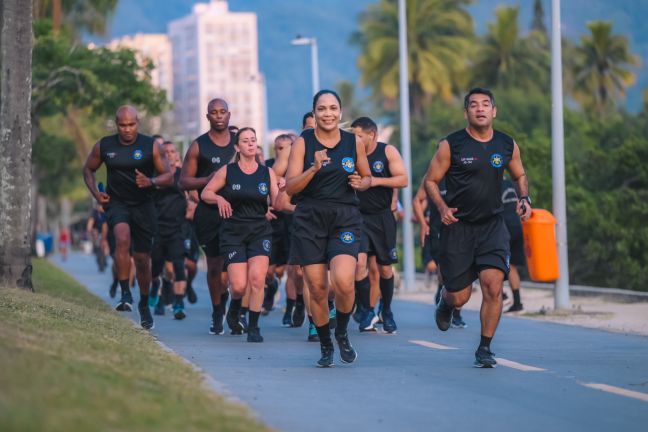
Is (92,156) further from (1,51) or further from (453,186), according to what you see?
(453,186)

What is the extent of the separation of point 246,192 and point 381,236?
1715 mm

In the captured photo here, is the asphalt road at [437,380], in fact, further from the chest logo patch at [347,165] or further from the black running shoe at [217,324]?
the chest logo patch at [347,165]

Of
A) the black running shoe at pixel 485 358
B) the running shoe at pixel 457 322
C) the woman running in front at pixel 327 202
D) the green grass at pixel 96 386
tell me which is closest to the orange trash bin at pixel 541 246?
the running shoe at pixel 457 322

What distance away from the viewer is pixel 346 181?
36.6ft

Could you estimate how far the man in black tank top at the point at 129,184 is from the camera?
15742mm

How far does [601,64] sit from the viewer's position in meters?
98.2

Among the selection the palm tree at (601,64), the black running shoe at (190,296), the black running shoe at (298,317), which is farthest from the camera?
the palm tree at (601,64)

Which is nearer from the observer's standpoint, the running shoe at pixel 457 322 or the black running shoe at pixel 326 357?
the black running shoe at pixel 326 357

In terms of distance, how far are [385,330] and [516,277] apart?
408cm

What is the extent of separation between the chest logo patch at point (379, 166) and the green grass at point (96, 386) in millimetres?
3629

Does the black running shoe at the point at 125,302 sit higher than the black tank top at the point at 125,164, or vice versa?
the black tank top at the point at 125,164

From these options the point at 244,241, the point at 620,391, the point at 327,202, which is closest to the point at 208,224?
the point at 244,241

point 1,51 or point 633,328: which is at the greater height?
point 1,51

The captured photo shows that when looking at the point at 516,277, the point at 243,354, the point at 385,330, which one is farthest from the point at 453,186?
the point at 516,277
